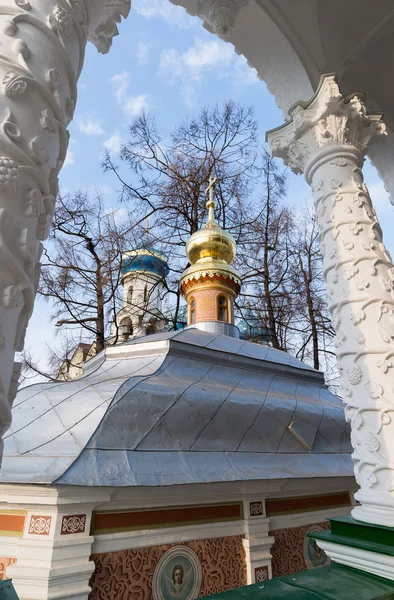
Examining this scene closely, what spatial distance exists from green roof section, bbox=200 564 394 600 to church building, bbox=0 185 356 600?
180cm

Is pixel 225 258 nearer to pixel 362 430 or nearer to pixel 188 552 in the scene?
pixel 188 552

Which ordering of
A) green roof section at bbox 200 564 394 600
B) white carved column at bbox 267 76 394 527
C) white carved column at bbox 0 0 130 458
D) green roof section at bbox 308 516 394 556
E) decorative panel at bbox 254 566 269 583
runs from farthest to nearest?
decorative panel at bbox 254 566 269 583
white carved column at bbox 267 76 394 527
green roof section at bbox 308 516 394 556
green roof section at bbox 200 564 394 600
white carved column at bbox 0 0 130 458

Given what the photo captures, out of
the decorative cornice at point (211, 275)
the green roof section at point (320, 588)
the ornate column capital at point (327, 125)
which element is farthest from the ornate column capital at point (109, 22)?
the decorative cornice at point (211, 275)

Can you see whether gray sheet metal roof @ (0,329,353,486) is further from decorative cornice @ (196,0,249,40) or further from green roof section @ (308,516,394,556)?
decorative cornice @ (196,0,249,40)

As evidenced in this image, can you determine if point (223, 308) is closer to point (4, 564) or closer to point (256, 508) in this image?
point (256, 508)

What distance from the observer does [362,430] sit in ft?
6.26

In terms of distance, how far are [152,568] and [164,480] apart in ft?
2.47

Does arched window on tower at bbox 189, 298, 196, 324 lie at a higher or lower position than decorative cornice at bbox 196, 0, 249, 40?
higher

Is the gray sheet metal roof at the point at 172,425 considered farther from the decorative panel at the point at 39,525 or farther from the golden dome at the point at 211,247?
the golden dome at the point at 211,247

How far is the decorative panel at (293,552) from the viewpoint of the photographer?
412 centimetres

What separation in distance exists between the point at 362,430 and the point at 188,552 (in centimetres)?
245

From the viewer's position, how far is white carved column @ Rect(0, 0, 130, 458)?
0.91 m

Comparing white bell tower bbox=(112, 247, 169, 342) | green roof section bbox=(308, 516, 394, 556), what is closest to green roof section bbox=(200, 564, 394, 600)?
green roof section bbox=(308, 516, 394, 556)

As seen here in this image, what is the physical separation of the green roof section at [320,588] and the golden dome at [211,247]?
27.3 feet
